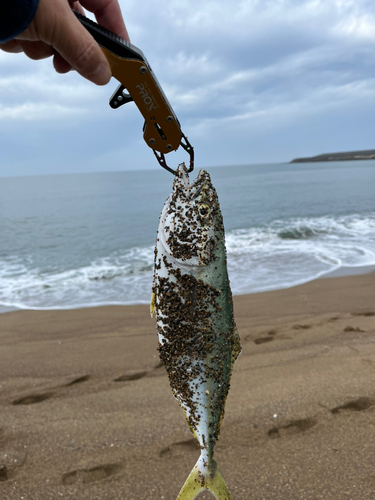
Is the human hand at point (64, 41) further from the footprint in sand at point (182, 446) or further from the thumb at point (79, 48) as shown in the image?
the footprint in sand at point (182, 446)

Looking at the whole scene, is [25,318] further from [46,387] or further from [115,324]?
[46,387]

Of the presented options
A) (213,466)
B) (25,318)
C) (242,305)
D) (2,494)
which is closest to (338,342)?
(242,305)

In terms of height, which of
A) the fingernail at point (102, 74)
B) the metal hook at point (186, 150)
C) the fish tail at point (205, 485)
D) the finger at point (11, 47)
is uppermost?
the finger at point (11, 47)

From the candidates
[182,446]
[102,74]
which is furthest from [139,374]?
[102,74]

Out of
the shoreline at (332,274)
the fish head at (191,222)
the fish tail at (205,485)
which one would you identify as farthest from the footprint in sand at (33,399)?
the shoreline at (332,274)

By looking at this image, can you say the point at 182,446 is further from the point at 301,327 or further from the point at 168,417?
the point at 301,327
